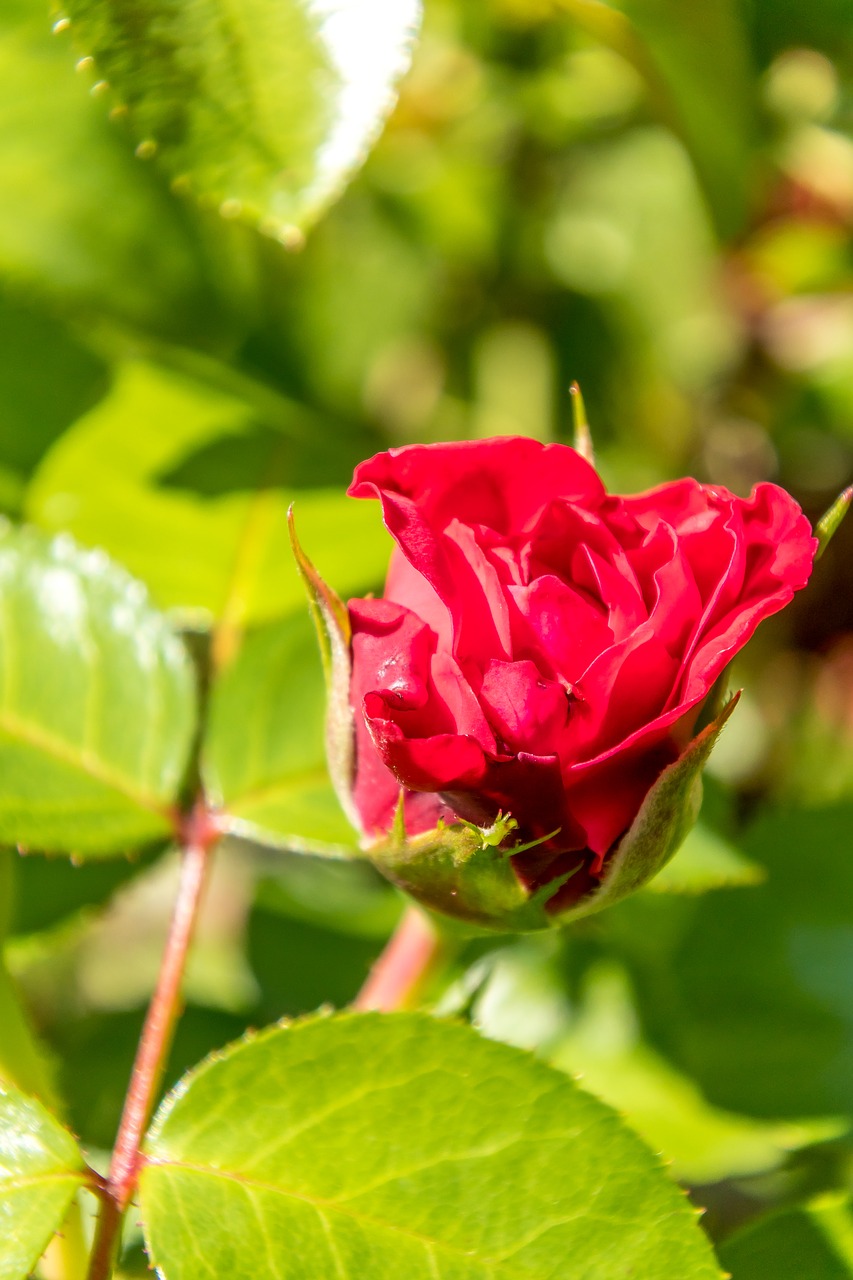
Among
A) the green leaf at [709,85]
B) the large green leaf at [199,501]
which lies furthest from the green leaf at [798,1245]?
the green leaf at [709,85]

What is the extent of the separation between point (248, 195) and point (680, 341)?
92cm

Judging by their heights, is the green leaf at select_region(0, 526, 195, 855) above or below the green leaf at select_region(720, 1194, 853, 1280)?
above

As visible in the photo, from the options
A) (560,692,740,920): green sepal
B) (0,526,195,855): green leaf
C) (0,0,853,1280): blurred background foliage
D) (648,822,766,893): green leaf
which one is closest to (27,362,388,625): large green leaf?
(0,0,853,1280): blurred background foliage

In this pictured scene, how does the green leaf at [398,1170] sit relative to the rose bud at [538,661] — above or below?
below

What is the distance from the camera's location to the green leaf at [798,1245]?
1.92 ft

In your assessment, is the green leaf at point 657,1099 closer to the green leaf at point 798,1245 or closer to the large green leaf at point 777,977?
the large green leaf at point 777,977

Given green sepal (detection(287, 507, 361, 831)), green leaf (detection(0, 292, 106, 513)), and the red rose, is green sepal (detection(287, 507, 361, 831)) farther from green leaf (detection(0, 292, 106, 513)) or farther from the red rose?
green leaf (detection(0, 292, 106, 513))

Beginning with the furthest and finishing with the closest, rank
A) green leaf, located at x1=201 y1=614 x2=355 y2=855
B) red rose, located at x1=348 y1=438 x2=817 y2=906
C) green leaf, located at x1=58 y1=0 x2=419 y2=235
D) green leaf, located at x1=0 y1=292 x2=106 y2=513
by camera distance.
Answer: green leaf, located at x1=0 y1=292 x2=106 y2=513 → green leaf, located at x1=201 y1=614 x2=355 y2=855 → green leaf, located at x1=58 y1=0 x2=419 y2=235 → red rose, located at x1=348 y1=438 x2=817 y2=906

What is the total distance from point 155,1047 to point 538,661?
0.29 meters

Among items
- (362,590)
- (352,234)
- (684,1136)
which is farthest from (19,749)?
(352,234)

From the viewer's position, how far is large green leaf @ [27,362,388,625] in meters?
0.87

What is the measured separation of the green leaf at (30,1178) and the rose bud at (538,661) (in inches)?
7.2

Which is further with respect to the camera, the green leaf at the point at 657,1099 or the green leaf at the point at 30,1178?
the green leaf at the point at 657,1099

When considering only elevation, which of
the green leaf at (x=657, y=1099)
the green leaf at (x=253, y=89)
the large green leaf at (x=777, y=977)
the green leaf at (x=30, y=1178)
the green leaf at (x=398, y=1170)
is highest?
the green leaf at (x=253, y=89)
